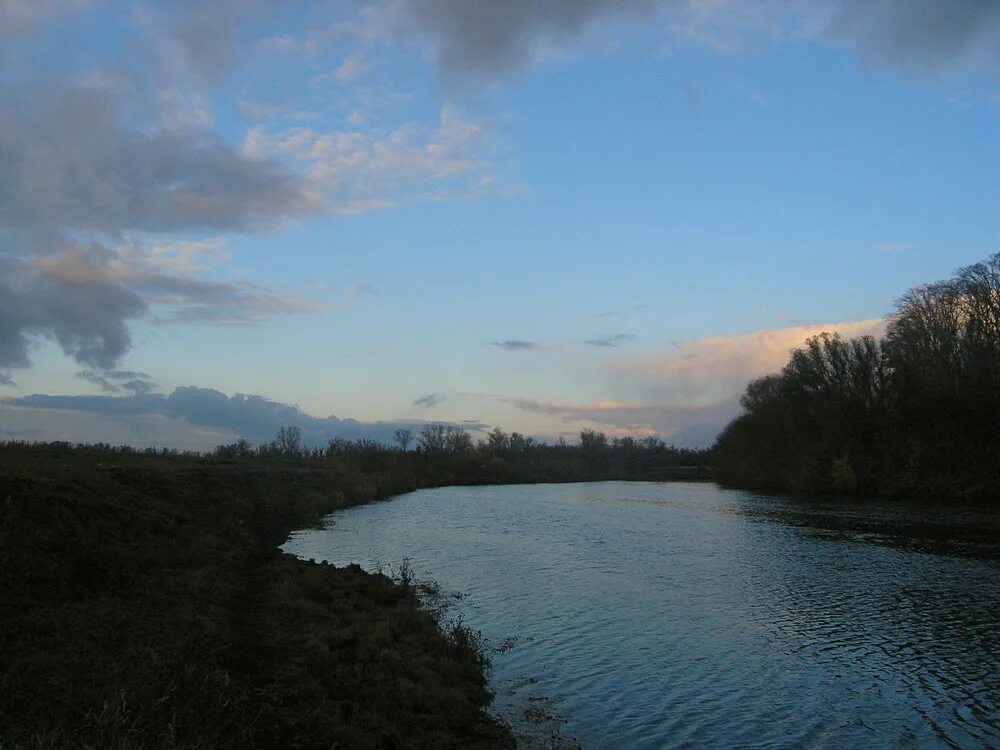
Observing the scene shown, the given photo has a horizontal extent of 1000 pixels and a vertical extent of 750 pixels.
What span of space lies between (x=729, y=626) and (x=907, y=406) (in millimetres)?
58232

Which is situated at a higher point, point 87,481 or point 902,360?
point 902,360

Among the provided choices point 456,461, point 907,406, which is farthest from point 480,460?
point 907,406

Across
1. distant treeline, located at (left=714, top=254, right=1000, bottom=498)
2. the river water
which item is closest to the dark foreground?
the river water

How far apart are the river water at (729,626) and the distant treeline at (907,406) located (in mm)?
20056

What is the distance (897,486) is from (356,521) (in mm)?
49433

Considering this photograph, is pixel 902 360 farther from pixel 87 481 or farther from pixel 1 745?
pixel 1 745

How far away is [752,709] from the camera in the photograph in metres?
12.8

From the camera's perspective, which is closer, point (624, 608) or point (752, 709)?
point (752, 709)

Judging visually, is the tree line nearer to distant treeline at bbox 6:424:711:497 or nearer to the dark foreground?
distant treeline at bbox 6:424:711:497

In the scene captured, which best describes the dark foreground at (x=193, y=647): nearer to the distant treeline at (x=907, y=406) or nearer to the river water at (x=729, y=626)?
the river water at (x=729, y=626)

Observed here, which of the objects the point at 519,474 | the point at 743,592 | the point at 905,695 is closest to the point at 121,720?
the point at 905,695

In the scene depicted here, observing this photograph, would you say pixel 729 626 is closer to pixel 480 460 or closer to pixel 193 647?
pixel 193 647

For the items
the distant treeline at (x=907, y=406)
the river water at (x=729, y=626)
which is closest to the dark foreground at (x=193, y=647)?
the river water at (x=729, y=626)

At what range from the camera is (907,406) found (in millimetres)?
66750
